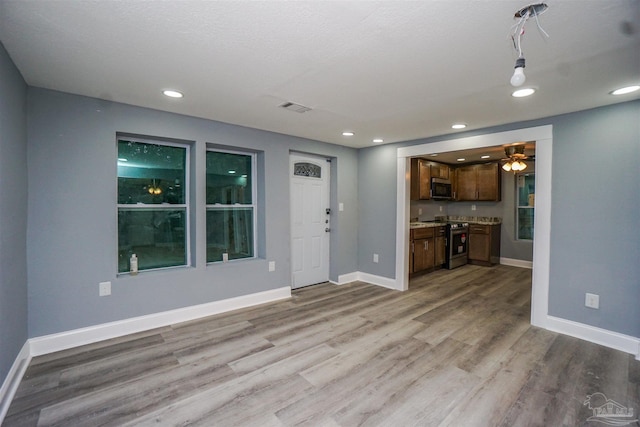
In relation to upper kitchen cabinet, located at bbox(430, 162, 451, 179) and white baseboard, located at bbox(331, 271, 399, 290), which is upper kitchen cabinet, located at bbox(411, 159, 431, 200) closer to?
upper kitchen cabinet, located at bbox(430, 162, 451, 179)

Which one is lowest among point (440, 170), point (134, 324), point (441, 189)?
point (134, 324)

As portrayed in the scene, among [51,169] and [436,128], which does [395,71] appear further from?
[51,169]

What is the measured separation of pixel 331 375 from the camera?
Answer: 2275 millimetres

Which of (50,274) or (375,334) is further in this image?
(375,334)

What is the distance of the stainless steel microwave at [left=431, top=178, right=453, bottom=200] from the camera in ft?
19.9

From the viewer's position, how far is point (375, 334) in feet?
9.82

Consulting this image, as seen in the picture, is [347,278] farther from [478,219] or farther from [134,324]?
[478,219]

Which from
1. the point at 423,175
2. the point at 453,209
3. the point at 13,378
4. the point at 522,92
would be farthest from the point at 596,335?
the point at 13,378

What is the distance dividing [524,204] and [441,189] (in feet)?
5.95

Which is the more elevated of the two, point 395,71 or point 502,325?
point 395,71

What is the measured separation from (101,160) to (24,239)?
87cm

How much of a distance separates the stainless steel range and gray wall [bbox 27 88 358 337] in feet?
14.3

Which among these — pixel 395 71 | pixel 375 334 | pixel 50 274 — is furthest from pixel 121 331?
pixel 395 71

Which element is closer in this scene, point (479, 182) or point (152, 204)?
→ point (152, 204)
